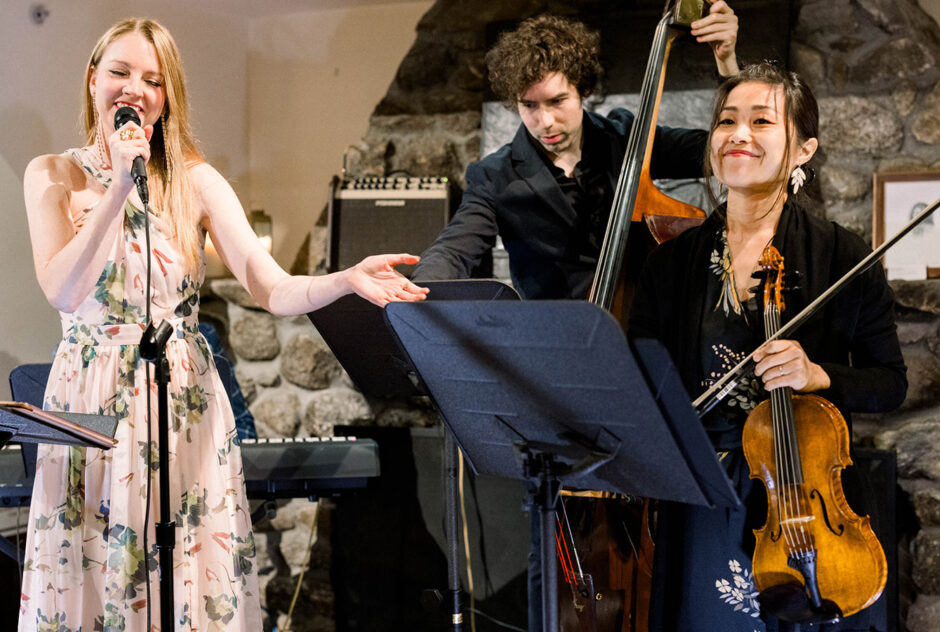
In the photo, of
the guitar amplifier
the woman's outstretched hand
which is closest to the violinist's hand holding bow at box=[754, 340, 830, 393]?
the woman's outstretched hand

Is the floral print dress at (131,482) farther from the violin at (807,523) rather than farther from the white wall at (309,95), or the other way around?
the white wall at (309,95)

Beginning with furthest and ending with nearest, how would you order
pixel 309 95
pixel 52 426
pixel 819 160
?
pixel 309 95
pixel 819 160
pixel 52 426

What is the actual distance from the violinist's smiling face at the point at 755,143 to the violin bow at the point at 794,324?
0.83 ft

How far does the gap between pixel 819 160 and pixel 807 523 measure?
1.58 m

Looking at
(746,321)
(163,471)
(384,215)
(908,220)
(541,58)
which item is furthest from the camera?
(384,215)

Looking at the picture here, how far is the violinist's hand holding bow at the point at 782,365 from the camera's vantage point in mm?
1319

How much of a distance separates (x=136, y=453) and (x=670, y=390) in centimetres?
90

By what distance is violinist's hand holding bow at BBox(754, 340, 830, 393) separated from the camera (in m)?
1.32

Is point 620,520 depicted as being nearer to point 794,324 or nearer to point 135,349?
point 794,324

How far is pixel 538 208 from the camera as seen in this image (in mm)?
2084

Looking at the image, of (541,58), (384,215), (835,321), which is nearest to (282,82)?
(384,215)

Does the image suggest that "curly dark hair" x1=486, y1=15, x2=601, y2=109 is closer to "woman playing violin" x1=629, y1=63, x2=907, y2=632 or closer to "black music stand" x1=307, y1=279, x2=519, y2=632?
"woman playing violin" x1=629, y1=63, x2=907, y2=632

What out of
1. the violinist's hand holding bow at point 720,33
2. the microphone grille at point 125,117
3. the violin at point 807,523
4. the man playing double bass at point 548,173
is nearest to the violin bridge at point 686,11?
the violinist's hand holding bow at point 720,33

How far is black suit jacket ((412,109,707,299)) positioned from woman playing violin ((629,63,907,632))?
1.47ft
